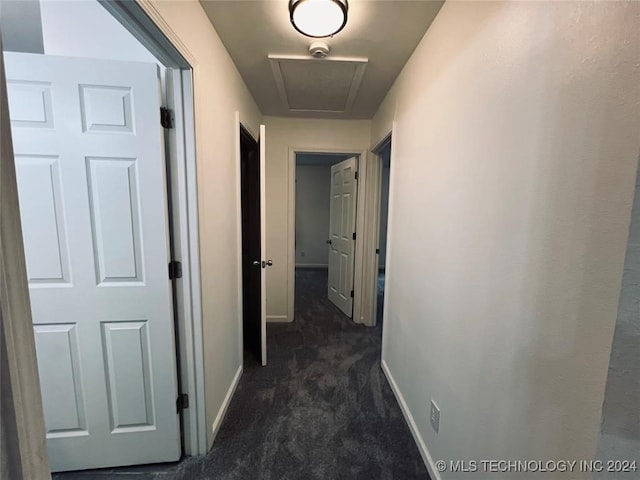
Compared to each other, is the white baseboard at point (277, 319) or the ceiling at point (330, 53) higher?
the ceiling at point (330, 53)

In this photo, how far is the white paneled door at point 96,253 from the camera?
3.77 feet

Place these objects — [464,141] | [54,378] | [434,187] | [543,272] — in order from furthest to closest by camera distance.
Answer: [434,187] → [54,378] → [464,141] → [543,272]

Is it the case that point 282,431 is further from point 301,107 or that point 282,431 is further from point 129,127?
point 301,107

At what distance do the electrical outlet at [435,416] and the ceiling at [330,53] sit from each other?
6.60ft

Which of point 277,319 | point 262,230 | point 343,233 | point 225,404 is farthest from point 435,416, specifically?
point 343,233

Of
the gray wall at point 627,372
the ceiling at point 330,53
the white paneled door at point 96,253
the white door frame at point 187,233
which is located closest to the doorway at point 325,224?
the ceiling at point 330,53

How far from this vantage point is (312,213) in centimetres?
596

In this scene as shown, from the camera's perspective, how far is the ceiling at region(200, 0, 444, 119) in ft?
4.39

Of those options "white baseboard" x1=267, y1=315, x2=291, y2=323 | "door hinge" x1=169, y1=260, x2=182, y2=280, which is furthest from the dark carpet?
"door hinge" x1=169, y1=260, x2=182, y2=280

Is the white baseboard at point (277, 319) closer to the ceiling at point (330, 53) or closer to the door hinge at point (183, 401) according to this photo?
the door hinge at point (183, 401)

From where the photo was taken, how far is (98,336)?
1280mm

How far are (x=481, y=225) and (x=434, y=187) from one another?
1.53ft

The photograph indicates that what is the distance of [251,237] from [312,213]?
352 centimetres

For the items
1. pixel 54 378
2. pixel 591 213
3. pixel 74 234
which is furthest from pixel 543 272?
pixel 54 378
